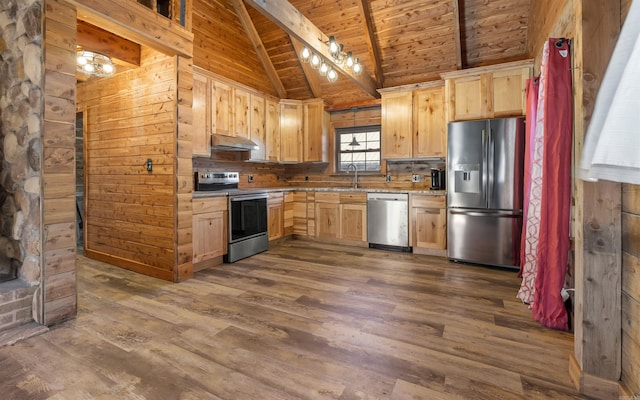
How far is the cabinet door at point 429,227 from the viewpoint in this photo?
406cm

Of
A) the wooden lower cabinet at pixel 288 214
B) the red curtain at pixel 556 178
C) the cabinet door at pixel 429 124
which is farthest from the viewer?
the wooden lower cabinet at pixel 288 214

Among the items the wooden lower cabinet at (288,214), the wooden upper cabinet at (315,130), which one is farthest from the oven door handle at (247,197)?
the wooden upper cabinet at (315,130)

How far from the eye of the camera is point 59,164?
217cm

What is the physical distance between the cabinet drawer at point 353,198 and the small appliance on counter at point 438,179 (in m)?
1.03

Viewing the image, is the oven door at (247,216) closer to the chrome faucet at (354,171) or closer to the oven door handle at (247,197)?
the oven door handle at (247,197)

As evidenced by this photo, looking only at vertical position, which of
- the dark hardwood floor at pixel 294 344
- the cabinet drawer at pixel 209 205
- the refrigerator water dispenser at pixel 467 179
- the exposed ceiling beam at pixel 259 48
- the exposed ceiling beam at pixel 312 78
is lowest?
the dark hardwood floor at pixel 294 344

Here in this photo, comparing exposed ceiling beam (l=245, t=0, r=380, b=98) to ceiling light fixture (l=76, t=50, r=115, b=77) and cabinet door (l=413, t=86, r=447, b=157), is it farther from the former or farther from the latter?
ceiling light fixture (l=76, t=50, r=115, b=77)

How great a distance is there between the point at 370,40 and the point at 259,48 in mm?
2083

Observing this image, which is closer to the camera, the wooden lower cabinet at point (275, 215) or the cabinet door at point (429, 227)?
the cabinet door at point (429, 227)

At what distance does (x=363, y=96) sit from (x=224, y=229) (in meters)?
3.45

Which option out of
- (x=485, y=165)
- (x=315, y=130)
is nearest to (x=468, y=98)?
(x=485, y=165)

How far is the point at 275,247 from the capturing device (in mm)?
4750

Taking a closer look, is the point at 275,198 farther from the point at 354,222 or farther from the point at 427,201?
the point at 427,201

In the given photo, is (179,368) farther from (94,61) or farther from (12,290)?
(94,61)
